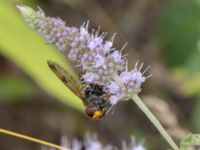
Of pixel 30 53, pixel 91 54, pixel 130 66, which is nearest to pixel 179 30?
pixel 130 66

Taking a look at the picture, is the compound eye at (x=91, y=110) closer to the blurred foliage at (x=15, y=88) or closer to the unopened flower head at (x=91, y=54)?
the unopened flower head at (x=91, y=54)

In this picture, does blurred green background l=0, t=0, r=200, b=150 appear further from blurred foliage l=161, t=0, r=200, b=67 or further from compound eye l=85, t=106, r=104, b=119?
compound eye l=85, t=106, r=104, b=119

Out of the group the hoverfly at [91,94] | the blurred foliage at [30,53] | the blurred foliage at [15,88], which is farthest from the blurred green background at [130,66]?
the hoverfly at [91,94]

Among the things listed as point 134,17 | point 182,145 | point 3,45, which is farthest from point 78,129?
point 182,145

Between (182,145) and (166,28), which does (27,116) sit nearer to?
(166,28)

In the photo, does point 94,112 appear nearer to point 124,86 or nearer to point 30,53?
point 124,86

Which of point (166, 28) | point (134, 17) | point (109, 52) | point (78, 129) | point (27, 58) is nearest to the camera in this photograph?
point (109, 52)
